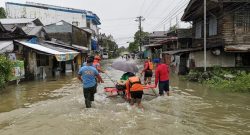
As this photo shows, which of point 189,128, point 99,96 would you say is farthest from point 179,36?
point 189,128

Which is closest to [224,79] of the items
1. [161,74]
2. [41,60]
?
[161,74]

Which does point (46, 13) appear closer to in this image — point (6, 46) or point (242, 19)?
point (6, 46)

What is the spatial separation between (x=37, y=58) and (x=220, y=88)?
1527 cm

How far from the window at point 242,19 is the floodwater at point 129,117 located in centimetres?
973

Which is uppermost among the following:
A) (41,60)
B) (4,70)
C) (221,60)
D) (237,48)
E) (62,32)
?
(62,32)

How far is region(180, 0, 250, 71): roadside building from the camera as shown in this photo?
68.9 ft

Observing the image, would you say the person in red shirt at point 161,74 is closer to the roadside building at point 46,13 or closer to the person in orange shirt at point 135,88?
the person in orange shirt at point 135,88

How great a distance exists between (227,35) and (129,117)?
580 inches

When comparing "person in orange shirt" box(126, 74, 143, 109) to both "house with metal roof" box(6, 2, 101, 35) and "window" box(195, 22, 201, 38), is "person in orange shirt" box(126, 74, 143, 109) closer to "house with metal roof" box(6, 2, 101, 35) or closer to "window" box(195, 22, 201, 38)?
"window" box(195, 22, 201, 38)

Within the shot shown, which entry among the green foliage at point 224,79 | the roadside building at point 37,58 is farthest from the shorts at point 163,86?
the roadside building at point 37,58

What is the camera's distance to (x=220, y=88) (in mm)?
15898

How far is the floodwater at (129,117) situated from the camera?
25.2 ft

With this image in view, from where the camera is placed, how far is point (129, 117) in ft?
29.4

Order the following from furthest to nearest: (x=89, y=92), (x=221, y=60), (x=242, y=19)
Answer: (x=221, y=60), (x=242, y=19), (x=89, y=92)
